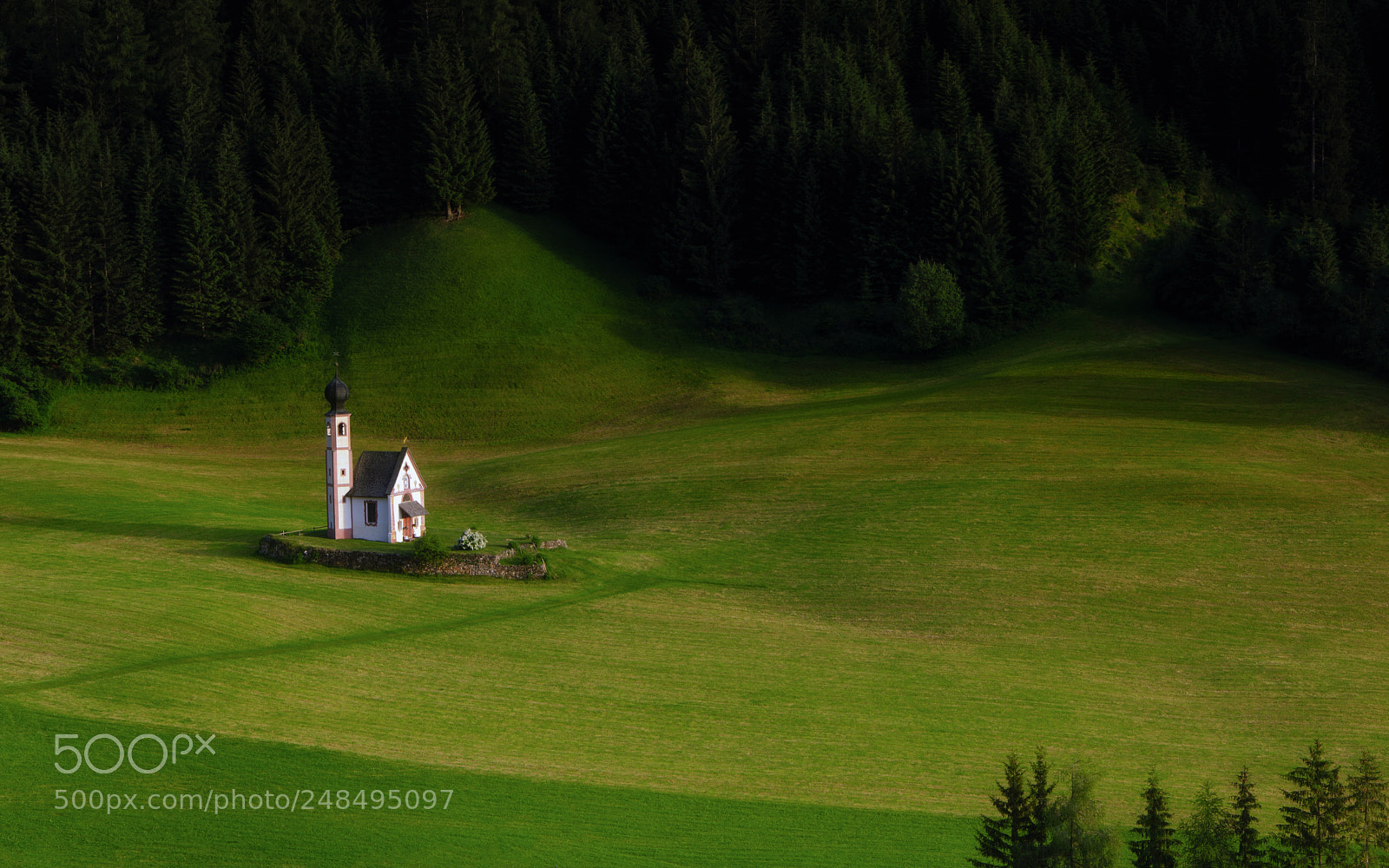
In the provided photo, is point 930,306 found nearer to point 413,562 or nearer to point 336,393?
point 336,393

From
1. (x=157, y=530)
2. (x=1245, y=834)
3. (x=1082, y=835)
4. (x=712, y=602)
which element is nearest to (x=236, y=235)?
(x=157, y=530)

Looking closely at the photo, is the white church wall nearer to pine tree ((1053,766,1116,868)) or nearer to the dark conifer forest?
pine tree ((1053,766,1116,868))

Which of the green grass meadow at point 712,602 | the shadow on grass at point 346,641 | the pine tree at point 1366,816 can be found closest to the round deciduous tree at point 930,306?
the green grass meadow at point 712,602

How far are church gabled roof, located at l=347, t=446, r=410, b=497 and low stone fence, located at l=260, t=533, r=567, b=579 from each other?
3.12m

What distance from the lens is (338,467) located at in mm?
53219

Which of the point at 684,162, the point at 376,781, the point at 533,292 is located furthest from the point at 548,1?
the point at 376,781

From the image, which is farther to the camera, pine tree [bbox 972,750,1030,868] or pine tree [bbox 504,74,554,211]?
pine tree [bbox 504,74,554,211]

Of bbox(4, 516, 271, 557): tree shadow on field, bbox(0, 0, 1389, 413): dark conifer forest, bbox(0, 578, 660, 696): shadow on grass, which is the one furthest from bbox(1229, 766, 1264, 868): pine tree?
bbox(0, 0, 1389, 413): dark conifer forest

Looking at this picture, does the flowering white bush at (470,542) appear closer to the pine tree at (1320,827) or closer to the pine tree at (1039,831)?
the pine tree at (1039,831)

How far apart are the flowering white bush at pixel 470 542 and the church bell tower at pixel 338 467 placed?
20.4ft

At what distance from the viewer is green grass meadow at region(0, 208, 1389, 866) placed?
27219 millimetres

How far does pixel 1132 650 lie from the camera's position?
40.5m

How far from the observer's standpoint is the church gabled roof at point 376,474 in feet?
173

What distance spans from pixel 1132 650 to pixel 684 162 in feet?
242
